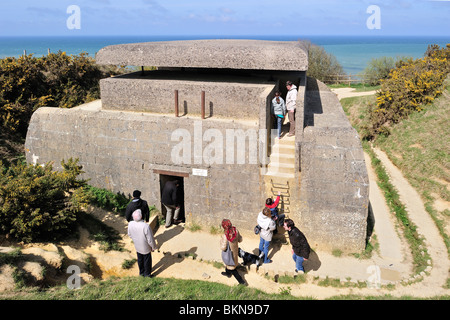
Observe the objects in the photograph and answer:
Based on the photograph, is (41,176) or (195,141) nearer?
(41,176)

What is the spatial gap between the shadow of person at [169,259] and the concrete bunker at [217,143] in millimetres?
1241

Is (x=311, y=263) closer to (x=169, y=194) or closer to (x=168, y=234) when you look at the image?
(x=168, y=234)

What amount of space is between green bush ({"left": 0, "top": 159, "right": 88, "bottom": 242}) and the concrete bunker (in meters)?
1.88

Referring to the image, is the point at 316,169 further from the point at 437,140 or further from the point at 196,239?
the point at 437,140

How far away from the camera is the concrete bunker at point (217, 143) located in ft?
27.8

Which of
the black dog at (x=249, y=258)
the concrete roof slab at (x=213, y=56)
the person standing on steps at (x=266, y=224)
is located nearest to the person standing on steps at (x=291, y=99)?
the concrete roof slab at (x=213, y=56)

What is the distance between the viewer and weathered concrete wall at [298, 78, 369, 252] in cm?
820

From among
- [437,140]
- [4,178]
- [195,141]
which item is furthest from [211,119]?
[437,140]

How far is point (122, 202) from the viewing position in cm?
1019

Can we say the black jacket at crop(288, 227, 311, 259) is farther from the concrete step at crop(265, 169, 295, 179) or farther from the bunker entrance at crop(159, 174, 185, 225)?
the bunker entrance at crop(159, 174, 185, 225)

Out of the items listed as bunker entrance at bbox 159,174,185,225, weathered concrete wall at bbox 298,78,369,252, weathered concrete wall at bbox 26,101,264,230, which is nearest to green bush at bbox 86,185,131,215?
weathered concrete wall at bbox 26,101,264,230

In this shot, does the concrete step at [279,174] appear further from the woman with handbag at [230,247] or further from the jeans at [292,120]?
the woman with handbag at [230,247]

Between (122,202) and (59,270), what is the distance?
3.59 m

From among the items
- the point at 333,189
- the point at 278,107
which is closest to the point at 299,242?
the point at 333,189
